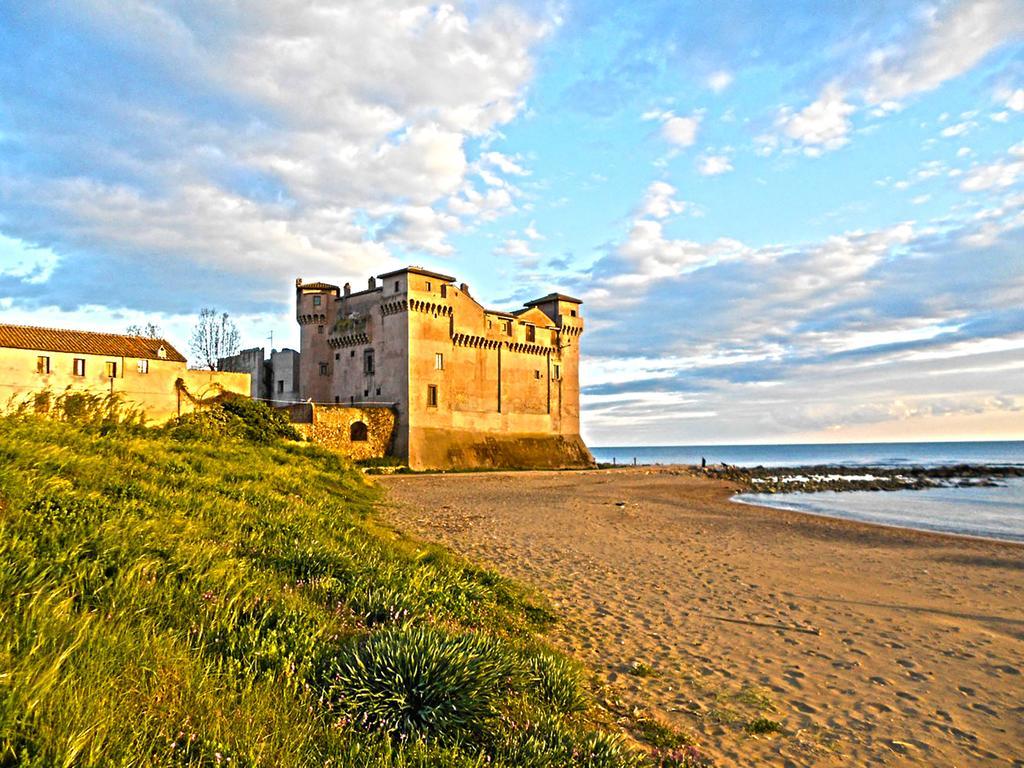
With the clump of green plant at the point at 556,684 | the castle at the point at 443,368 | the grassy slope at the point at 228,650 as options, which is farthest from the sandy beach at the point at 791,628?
the castle at the point at 443,368

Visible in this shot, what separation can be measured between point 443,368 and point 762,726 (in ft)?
146

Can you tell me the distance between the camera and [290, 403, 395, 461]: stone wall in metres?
42.8

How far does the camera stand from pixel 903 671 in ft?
25.7

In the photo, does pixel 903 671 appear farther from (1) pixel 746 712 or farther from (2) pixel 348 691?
(2) pixel 348 691

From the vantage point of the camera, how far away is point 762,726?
582cm

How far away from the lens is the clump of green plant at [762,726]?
578 centimetres

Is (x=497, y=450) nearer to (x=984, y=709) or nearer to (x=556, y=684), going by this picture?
(x=984, y=709)

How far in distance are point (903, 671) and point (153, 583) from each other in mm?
8485

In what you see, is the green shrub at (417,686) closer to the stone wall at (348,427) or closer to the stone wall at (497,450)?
the stone wall at (348,427)

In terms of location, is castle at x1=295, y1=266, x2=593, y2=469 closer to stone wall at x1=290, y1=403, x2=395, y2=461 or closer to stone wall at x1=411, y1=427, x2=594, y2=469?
stone wall at x1=411, y1=427, x2=594, y2=469

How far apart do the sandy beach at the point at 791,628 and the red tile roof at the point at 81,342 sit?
24557 millimetres

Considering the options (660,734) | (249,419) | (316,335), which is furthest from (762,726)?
(316,335)

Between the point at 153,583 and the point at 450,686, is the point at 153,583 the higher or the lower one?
the higher one

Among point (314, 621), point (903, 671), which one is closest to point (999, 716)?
point (903, 671)
